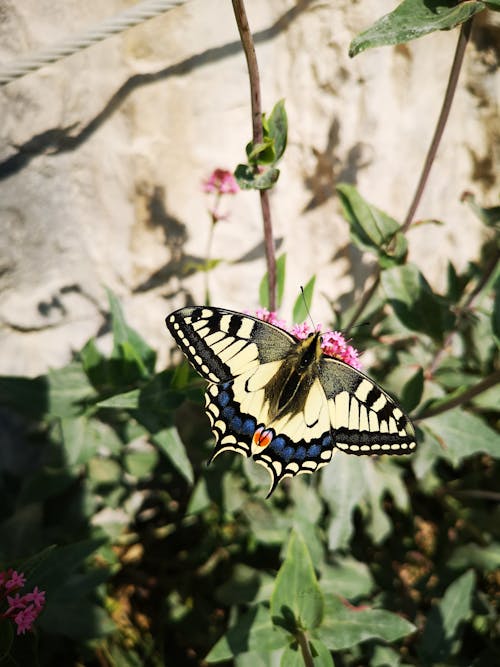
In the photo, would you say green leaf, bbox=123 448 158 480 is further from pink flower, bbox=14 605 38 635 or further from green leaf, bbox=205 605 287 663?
pink flower, bbox=14 605 38 635

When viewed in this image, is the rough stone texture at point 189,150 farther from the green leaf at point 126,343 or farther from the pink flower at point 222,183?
the green leaf at point 126,343

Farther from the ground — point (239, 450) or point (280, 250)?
point (280, 250)

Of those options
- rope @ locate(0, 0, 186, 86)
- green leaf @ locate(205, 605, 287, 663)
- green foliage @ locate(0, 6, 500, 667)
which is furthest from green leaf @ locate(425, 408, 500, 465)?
rope @ locate(0, 0, 186, 86)

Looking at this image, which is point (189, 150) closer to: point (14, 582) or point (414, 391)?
point (414, 391)

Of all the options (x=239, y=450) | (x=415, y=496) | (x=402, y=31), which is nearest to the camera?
(x=402, y=31)

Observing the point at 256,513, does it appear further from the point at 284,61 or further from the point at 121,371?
the point at 284,61

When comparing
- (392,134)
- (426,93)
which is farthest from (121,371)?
(426,93)

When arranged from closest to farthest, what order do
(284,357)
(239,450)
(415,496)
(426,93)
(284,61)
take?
(239,450) < (284,357) < (284,61) < (426,93) < (415,496)
